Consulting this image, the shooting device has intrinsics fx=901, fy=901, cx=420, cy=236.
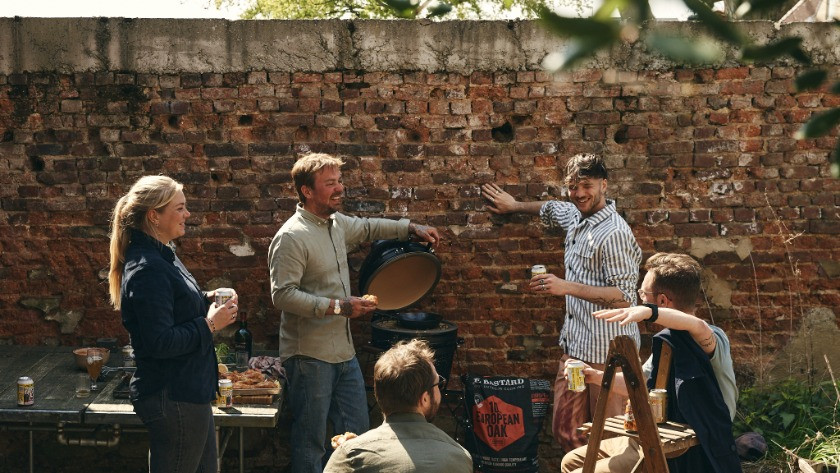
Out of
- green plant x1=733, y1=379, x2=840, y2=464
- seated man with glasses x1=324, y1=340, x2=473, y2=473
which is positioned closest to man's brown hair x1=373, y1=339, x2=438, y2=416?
seated man with glasses x1=324, y1=340, x2=473, y2=473

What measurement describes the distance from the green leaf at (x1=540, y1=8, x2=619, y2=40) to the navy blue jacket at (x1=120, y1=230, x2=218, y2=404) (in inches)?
121


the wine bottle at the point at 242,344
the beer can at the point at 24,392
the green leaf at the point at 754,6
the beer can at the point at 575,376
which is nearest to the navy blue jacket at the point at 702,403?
the beer can at the point at 575,376

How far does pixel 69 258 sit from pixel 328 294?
198 cm

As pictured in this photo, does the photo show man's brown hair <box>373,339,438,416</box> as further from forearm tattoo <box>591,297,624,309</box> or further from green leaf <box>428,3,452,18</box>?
green leaf <box>428,3,452,18</box>

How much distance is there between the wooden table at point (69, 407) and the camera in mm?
4645

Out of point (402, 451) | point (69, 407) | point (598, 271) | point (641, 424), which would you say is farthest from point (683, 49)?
point (69, 407)

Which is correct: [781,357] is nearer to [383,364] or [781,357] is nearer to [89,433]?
[383,364]

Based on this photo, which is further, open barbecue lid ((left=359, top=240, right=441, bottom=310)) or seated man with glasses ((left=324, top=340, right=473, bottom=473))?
open barbecue lid ((left=359, top=240, right=441, bottom=310))

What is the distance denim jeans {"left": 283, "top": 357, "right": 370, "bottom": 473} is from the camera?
5086 mm

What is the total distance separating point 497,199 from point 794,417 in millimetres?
2367

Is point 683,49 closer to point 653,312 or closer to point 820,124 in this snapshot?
point 820,124

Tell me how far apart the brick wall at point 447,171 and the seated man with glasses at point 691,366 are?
1.86 m

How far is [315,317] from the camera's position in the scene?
16.4ft

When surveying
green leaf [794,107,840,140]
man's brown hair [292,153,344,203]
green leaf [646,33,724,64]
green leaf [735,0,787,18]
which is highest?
green leaf [735,0,787,18]
